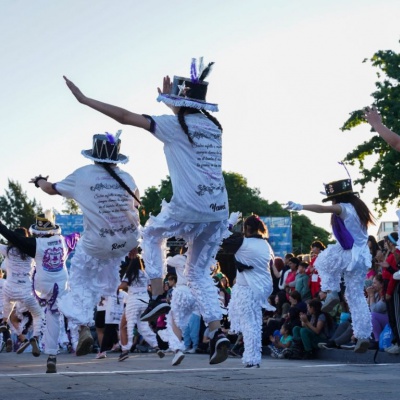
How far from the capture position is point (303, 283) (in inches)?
659

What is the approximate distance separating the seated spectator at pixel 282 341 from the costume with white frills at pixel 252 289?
11.4 ft

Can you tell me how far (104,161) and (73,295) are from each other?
1745 millimetres

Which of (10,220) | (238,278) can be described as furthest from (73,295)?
(10,220)

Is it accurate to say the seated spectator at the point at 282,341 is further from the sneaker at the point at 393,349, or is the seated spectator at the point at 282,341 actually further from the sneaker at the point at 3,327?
the sneaker at the point at 3,327

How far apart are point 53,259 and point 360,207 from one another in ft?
14.1

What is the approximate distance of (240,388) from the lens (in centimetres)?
761

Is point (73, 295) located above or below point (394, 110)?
below

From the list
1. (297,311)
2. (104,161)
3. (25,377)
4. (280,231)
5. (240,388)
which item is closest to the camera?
(240,388)

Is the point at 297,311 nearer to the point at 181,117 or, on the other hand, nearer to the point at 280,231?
the point at 181,117

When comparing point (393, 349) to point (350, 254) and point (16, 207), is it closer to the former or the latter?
point (350, 254)

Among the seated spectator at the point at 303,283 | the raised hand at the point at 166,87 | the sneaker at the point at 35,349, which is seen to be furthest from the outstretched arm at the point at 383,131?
the sneaker at the point at 35,349

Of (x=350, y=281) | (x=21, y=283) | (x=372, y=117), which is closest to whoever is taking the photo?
(x=372, y=117)

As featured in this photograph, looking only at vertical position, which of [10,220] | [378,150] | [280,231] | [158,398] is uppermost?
[10,220]

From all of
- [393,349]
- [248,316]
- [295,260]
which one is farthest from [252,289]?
[295,260]
